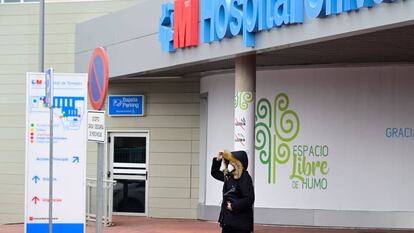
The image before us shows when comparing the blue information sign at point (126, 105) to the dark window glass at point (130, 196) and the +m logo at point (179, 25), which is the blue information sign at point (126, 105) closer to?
the dark window glass at point (130, 196)

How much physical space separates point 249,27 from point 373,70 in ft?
12.4

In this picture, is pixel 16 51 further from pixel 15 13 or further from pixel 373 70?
pixel 373 70

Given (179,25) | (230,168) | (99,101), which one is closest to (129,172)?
(179,25)

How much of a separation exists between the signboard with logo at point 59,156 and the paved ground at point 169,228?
363cm

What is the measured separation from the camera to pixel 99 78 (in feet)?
30.8

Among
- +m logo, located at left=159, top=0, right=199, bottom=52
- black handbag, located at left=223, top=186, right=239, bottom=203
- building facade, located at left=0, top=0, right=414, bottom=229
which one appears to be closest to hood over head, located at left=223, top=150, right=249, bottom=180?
black handbag, located at left=223, top=186, right=239, bottom=203

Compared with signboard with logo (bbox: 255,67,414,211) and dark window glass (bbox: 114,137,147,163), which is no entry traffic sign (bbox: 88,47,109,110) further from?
dark window glass (bbox: 114,137,147,163)

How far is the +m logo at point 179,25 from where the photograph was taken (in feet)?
45.8

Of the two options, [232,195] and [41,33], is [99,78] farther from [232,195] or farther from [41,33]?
[41,33]

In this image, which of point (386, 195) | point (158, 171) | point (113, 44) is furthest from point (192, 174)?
point (386, 195)

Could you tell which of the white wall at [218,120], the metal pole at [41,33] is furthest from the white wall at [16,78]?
the white wall at [218,120]

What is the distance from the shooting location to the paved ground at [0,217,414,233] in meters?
15.0

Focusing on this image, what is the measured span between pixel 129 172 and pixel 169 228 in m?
3.12

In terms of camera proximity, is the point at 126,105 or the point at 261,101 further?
the point at 126,105
